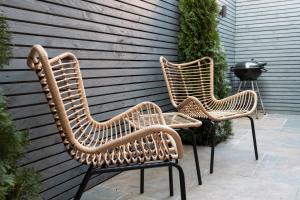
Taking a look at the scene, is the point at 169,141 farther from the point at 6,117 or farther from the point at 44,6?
the point at 44,6

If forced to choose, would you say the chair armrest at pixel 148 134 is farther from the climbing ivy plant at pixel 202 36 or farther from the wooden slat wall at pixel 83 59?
the climbing ivy plant at pixel 202 36

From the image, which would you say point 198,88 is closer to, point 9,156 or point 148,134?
point 148,134

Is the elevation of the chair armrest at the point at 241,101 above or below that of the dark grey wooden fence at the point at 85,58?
below

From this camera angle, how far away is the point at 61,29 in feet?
6.20

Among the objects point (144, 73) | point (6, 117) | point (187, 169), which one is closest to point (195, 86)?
point (144, 73)

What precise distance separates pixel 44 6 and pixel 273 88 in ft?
15.2

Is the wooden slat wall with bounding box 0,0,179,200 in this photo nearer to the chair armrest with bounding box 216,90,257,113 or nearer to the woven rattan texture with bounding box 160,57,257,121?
the woven rattan texture with bounding box 160,57,257,121

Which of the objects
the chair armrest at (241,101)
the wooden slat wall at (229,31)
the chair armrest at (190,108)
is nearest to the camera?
the chair armrest at (190,108)

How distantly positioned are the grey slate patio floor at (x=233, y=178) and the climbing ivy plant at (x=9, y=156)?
0.87 m

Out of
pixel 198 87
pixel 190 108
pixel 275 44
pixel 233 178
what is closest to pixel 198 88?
pixel 198 87

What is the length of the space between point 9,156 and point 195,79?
2.30 meters

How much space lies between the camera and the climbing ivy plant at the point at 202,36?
127 inches

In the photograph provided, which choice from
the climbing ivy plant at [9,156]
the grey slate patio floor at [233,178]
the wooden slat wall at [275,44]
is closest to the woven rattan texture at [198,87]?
the grey slate patio floor at [233,178]

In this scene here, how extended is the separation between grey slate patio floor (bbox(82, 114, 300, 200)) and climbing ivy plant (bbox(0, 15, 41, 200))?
869 millimetres
